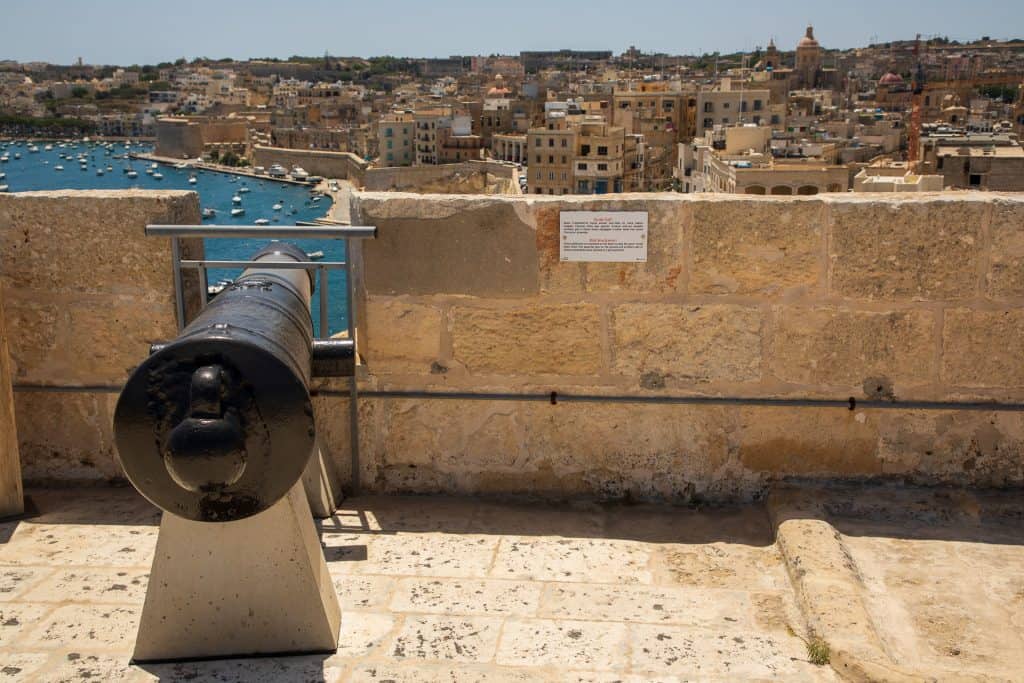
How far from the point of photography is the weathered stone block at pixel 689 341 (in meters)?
3.03

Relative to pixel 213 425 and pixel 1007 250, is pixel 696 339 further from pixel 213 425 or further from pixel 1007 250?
pixel 213 425

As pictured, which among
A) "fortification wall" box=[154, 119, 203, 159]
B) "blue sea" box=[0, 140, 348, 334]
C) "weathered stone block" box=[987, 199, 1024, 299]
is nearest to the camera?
"weathered stone block" box=[987, 199, 1024, 299]

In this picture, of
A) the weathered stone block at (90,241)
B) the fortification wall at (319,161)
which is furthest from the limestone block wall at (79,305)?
the fortification wall at (319,161)

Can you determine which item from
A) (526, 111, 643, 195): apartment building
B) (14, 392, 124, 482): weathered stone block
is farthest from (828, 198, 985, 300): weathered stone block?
(526, 111, 643, 195): apartment building

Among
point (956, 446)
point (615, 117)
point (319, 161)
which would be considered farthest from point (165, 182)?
point (956, 446)

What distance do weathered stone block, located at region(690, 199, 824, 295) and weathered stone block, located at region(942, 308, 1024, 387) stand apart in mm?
419

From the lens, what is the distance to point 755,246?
298 cm

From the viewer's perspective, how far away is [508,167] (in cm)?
5781

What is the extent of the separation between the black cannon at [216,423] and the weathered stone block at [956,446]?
1.89 m

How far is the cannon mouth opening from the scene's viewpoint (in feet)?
5.67

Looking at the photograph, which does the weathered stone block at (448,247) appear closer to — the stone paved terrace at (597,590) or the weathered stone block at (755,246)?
the weathered stone block at (755,246)

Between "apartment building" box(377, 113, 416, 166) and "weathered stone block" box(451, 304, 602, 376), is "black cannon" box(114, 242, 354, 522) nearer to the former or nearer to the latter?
"weathered stone block" box(451, 304, 602, 376)

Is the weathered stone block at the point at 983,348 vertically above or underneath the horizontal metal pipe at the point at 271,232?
underneath

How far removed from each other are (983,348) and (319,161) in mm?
83773
